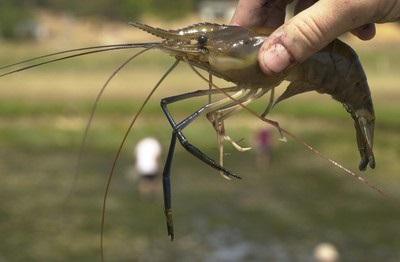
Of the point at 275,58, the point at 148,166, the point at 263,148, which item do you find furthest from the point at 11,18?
the point at 275,58

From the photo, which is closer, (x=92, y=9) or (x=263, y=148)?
(x=263, y=148)

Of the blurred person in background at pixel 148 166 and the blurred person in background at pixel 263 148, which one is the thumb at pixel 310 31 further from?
the blurred person in background at pixel 263 148

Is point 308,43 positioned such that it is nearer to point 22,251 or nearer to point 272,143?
point 22,251

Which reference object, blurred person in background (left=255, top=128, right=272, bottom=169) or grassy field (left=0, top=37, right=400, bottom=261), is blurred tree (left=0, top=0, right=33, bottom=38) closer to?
grassy field (left=0, top=37, right=400, bottom=261)

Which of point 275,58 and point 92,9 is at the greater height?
point 275,58

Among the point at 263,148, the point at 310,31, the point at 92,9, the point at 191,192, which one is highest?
the point at 310,31

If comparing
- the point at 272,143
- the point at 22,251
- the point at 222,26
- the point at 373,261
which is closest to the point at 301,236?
the point at 373,261

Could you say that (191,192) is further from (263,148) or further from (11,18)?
(11,18)
